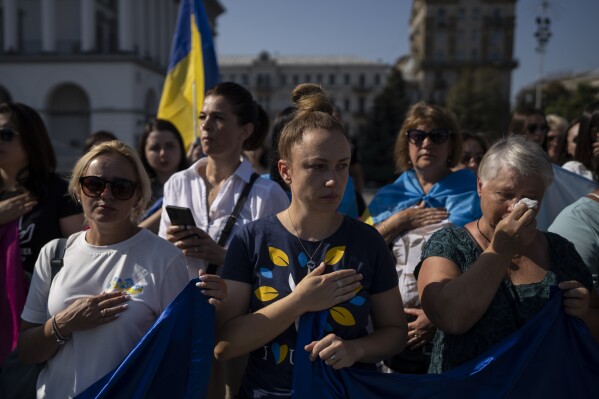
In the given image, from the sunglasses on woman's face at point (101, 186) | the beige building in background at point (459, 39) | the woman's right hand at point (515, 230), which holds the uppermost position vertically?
the beige building in background at point (459, 39)

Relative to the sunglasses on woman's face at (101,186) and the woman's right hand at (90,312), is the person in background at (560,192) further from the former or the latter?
the woman's right hand at (90,312)

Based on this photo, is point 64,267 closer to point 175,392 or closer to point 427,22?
point 175,392

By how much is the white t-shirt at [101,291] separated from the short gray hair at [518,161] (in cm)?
150

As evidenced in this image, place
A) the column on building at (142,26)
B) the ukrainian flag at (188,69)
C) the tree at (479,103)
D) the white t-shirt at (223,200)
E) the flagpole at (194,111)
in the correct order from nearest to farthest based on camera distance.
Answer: the white t-shirt at (223,200)
the flagpole at (194,111)
the ukrainian flag at (188,69)
the column on building at (142,26)
the tree at (479,103)

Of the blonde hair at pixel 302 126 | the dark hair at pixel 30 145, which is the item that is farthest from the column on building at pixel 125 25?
the blonde hair at pixel 302 126

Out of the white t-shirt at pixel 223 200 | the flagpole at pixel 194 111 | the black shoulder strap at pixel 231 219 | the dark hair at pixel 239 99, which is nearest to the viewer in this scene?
the black shoulder strap at pixel 231 219

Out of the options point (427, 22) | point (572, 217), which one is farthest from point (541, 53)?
point (427, 22)

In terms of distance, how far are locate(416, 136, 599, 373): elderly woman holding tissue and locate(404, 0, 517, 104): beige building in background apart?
73.4 m

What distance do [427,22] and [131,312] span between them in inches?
3035

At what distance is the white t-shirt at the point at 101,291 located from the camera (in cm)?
233

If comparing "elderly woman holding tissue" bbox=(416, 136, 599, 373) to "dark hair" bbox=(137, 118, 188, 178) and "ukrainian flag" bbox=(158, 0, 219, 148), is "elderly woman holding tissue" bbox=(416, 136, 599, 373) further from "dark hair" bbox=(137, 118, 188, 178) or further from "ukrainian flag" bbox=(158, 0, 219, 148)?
"ukrainian flag" bbox=(158, 0, 219, 148)

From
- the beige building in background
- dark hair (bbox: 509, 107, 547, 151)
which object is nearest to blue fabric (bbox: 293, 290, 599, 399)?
dark hair (bbox: 509, 107, 547, 151)

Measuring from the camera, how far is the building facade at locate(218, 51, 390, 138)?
87.4m

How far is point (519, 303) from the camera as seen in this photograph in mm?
2307
